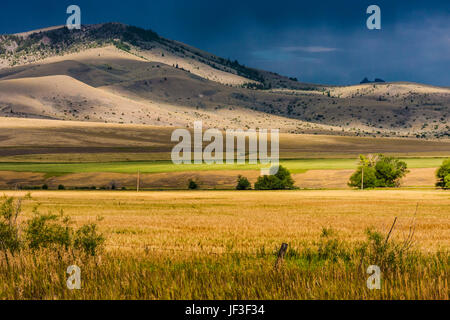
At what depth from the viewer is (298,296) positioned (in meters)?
9.47

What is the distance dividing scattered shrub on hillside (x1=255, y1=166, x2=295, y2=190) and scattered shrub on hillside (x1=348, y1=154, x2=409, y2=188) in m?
10.6

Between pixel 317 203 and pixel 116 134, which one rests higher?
pixel 116 134

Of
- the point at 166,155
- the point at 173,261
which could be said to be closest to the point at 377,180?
the point at 166,155

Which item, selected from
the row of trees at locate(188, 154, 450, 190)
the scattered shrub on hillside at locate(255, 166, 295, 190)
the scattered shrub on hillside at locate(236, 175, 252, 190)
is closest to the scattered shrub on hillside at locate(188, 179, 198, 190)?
the row of trees at locate(188, 154, 450, 190)

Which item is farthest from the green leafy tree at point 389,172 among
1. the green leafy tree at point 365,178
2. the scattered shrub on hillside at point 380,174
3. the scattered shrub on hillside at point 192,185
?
the scattered shrub on hillside at point 192,185

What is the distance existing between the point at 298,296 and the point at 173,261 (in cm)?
515

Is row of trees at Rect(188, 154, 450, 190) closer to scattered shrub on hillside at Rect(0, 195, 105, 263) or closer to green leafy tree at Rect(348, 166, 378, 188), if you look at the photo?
green leafy tree at Rect(348, 166, 378, 188)

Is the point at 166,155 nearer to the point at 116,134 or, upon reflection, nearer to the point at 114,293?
the point at 116,134

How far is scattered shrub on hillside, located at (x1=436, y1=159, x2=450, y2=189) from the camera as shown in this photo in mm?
89188

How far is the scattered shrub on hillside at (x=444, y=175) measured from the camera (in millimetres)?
89188

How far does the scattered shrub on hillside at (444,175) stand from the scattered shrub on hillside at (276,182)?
75.9 ft

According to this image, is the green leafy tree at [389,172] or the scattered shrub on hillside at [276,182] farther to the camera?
the green leafy tree at [389,172]

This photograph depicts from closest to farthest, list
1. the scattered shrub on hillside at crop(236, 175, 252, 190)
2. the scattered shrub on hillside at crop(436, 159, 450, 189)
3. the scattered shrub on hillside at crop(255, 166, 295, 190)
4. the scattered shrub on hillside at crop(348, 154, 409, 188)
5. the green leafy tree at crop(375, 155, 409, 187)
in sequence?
the scattered shrub on hillside at crop(436, 159, 450, 189) < the scattered shrub on hillside at crop(236, 175, 252, 190) < the scattered shrub on hillside at crop(255, 166, 295, 190) < the scattered shrub on hillside at crop(348, 154, 409, 188) < the green leafy tree at crop(375, 155, 409, 187)

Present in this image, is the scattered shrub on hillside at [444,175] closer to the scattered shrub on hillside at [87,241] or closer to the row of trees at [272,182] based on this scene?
the row of trees at [272,182]
